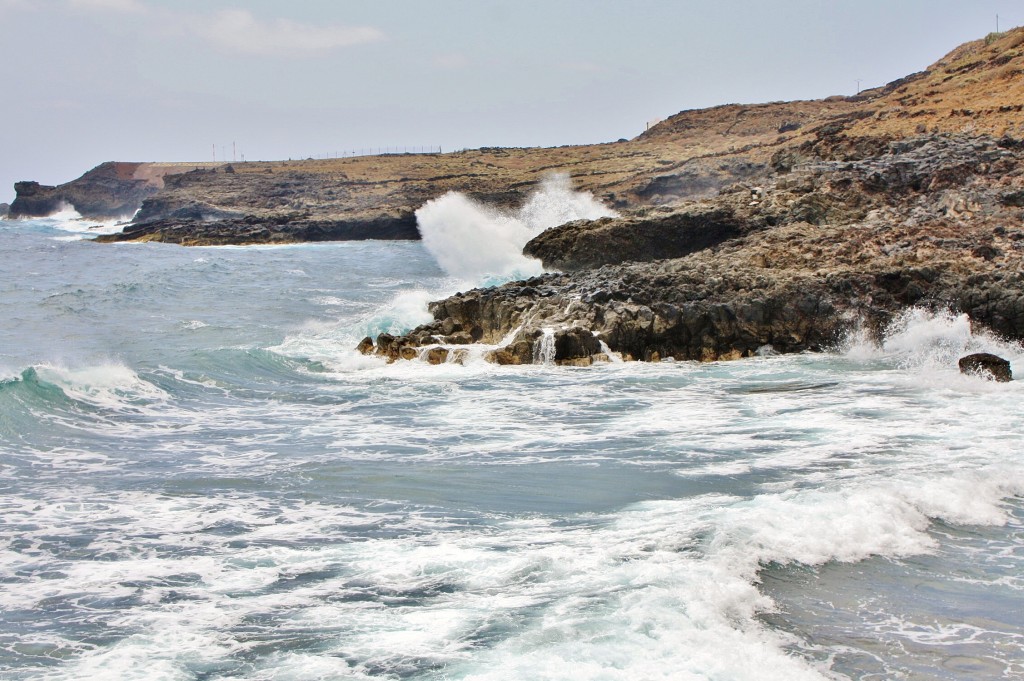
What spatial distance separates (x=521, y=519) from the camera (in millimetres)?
7844

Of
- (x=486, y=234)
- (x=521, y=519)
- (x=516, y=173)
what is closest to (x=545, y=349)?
(x=521, y=519)

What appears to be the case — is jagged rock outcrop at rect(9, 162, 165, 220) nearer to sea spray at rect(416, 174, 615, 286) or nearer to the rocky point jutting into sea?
sea spray at rect(416, 174, 615, 286)

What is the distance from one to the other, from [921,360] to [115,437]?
11365 millimetres

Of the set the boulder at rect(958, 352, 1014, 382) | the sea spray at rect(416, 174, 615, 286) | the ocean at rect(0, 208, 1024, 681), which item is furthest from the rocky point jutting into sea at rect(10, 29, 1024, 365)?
the sea spray at rect(416, 174, 615, 286)

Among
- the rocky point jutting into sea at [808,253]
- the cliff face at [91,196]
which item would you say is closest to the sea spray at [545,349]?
the rocky point jutting into sea at [808,253]

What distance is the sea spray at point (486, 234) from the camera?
31.4 metres

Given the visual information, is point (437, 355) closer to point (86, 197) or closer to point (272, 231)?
point (272, 231)

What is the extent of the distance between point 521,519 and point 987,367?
802 cm

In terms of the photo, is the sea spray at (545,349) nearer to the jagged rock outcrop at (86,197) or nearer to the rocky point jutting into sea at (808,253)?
the rocky point jutting into sea at (808,253)

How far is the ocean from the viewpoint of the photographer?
17.9ft

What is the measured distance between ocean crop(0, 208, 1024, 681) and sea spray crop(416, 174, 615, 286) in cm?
1366

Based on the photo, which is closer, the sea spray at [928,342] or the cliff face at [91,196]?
the sea spray at [928,342]

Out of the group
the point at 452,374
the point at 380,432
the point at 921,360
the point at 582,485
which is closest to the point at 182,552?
the point at 582,485

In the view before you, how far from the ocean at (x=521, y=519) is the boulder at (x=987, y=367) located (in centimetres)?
28
